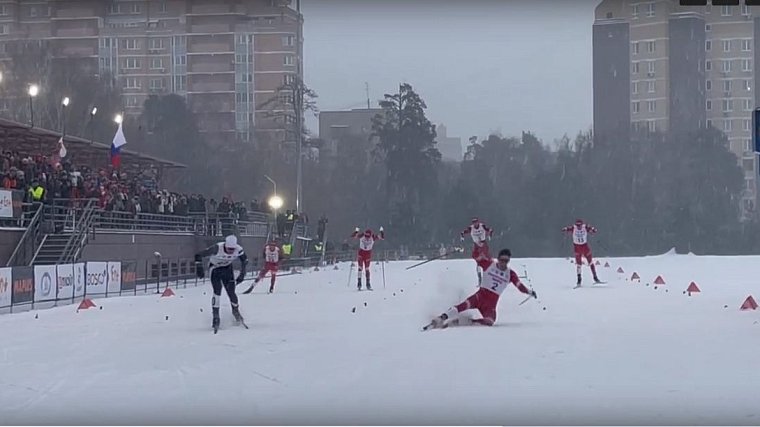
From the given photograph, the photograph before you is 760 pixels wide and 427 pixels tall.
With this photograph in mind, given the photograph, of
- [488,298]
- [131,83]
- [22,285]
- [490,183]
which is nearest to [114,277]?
[22,285]

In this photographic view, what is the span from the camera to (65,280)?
84.1 ft

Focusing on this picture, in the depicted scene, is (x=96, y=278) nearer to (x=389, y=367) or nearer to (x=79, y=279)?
(x=79, y=279)

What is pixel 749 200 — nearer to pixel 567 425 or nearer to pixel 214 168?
pixel 214 168

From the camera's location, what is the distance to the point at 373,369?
1239cm

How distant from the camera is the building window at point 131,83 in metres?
60.1

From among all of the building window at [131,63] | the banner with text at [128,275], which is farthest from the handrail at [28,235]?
the building window at [131,63]

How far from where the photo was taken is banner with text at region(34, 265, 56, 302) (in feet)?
79.3

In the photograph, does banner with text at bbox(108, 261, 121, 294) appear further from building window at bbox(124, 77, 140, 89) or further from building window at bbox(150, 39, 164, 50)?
building window at bbox(124, 77, 140, 89)

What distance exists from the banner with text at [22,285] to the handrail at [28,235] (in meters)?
4.96

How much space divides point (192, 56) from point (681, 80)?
26796 millimetres

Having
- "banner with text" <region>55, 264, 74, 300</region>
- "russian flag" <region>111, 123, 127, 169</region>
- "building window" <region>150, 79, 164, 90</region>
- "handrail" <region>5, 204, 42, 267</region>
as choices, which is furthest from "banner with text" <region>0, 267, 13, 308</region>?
"building window" <region>150, 79, 164, 90</region>

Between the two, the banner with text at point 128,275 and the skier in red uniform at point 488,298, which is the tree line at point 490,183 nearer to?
the banner with text at point 128,275

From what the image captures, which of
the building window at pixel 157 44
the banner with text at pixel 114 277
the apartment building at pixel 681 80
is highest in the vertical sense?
the building window at pixel 157 44

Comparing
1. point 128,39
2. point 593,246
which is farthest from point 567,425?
point 593,246
